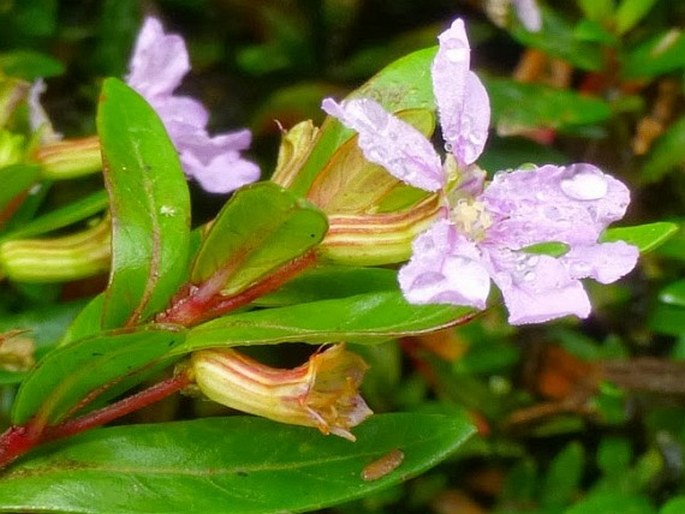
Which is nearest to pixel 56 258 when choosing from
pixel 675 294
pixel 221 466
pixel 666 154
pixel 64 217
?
pixel 64 217

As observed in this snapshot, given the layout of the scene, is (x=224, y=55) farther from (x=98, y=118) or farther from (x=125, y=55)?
(x=98, y=118)

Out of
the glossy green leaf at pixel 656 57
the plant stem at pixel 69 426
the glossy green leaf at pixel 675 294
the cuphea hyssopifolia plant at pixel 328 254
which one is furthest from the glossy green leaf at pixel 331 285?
the glossy green leaf at pixel 656 57

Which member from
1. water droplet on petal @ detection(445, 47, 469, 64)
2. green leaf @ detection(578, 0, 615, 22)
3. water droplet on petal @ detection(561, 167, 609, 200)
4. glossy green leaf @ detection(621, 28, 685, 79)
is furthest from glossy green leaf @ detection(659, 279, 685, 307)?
water droplet on petal @ detection(445, 47, 469, 64)

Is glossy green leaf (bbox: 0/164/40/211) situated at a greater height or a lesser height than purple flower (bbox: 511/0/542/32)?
greater

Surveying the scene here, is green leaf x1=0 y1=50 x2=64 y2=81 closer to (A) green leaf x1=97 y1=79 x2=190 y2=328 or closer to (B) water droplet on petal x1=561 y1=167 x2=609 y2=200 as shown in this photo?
(A) green leaf x1=97 y1=79 x2=190 y2=328

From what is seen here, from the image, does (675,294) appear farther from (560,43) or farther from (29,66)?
(29,66)

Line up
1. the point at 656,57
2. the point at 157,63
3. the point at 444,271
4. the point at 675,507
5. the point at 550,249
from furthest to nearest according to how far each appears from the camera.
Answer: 1. the point at 656,57
2. the point at 675,507
3. the point at 157,63
4. the point at 550,249
5. the point at 444,271

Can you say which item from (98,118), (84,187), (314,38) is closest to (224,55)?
(314,38)
